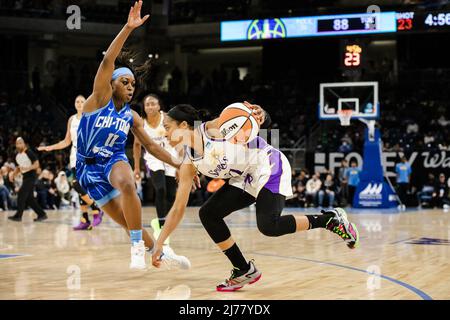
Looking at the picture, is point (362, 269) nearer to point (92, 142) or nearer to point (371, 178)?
point (92, 142)

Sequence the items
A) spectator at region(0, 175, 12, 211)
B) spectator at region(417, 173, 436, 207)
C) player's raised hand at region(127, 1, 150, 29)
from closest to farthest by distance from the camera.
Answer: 1. player's raised hand at region(127, 1, 150, 29)
2. spectator at region(0, 175, 12, 211)
3. spectator at region(417, 173, 436, 207)

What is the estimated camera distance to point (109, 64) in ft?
19.5

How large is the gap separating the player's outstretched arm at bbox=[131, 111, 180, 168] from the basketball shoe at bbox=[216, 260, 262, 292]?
1.11 metres

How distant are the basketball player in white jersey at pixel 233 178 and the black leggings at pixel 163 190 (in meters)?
2.99

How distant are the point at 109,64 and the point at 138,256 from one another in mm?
1678

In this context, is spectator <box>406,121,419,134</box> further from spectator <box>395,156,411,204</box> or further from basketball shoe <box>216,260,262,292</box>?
basketball shoe <box>216,260,262,292</box>

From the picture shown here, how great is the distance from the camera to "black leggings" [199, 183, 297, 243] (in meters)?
5.87

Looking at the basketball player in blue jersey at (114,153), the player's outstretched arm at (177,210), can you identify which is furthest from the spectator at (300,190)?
the player's outstretched arm at (177,210)

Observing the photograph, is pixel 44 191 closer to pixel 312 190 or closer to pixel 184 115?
pixel 312 190

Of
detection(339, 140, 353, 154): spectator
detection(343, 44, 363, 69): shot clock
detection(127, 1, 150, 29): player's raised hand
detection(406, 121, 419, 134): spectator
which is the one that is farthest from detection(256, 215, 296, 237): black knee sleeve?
detection(406, 121, 419, 134): spectator

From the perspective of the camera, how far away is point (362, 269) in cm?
706

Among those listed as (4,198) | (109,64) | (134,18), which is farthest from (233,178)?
(4,198)

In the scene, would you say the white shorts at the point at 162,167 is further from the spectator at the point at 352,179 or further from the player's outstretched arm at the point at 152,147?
the spectator at the point at 352,179
